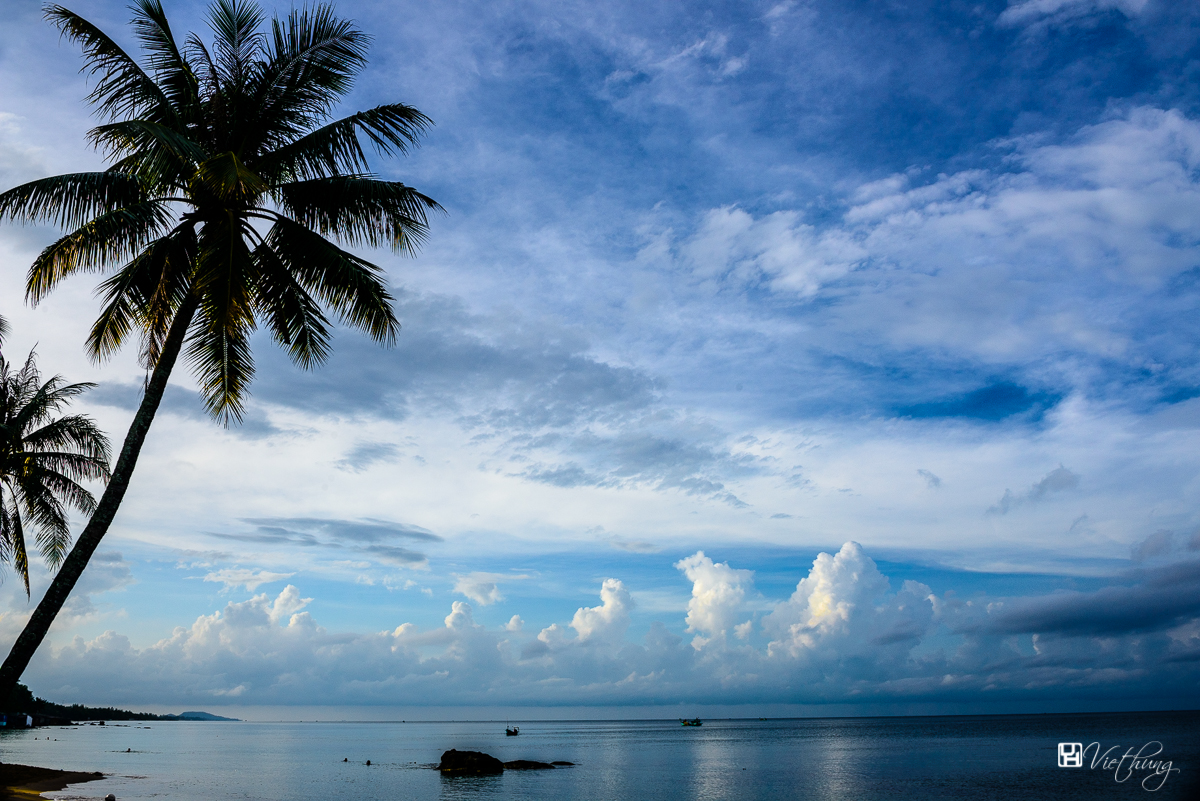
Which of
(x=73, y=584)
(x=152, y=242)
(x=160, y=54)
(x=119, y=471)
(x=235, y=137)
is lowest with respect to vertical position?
(x=73, y=584)

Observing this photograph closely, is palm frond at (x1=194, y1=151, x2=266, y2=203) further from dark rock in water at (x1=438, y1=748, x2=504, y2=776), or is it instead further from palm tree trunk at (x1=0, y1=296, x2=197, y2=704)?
dark rock in water at (x1=438, y1=748, x2=504, y2=776)

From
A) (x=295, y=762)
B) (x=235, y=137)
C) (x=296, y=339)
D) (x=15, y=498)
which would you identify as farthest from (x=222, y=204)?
(x=295, y=762)

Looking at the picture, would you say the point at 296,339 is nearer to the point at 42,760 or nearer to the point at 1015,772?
the point at 42,760

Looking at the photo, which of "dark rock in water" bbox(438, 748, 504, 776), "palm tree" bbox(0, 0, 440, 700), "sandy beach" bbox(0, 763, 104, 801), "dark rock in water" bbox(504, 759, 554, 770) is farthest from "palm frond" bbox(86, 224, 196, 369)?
"dark rock in water" bbox(504, 759, 554, 770)

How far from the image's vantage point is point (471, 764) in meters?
64.4

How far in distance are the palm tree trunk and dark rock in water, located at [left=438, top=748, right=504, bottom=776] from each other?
57.9m

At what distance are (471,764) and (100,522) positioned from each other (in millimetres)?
59778

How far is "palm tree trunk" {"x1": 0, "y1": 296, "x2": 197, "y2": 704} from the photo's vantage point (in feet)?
38.3

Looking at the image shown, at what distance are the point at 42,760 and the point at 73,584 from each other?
63.6m

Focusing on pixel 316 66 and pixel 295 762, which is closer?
pixel 316 66

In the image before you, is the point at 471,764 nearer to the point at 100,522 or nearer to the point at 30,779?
the point at 30,779

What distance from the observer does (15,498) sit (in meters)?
25.1

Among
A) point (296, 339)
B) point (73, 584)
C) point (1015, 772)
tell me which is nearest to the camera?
point (73, 584)

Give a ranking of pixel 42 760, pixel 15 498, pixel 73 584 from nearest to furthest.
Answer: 1. pixel 73 584
2. pixel 15 498
3. pixel 42 760
